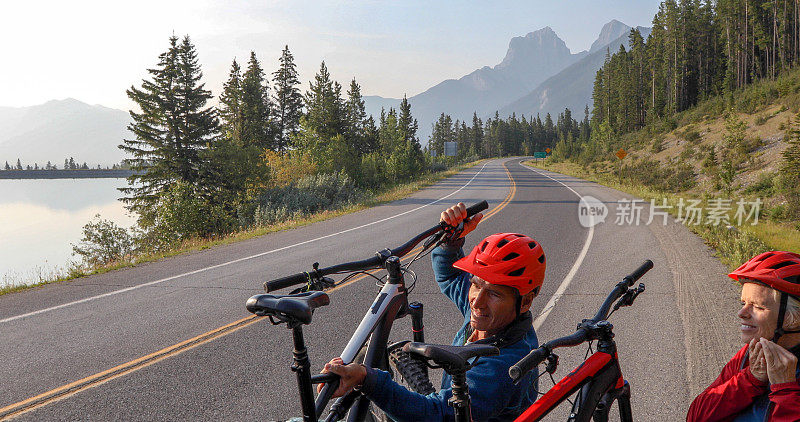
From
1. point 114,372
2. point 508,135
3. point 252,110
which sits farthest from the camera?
point 508,135

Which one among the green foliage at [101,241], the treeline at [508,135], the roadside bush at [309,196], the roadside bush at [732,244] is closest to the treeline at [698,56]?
the roadside bush at [309,196]

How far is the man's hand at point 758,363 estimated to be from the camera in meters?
2.07

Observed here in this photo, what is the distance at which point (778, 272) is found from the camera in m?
2.18

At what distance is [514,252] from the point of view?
2.36 m

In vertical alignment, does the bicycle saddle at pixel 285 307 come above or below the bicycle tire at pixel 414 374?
above

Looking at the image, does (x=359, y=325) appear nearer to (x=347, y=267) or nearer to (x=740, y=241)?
(x=347, y=267)

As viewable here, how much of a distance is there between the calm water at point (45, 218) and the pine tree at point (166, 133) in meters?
3.30

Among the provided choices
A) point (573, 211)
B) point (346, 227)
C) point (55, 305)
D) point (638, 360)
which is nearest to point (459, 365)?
point (638, 360)

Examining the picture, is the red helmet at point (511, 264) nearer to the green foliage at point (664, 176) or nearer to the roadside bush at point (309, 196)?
the roadside bush at point (309, 196)

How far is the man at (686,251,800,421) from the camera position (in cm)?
194

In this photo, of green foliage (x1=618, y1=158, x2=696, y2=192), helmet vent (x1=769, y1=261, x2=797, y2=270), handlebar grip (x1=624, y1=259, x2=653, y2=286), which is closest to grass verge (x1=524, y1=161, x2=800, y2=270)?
handlebar grip (x1=624, y1=259, x2=653, y2=286)

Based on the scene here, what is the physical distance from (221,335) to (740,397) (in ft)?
17.4

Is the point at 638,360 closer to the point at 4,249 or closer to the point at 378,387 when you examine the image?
the point at 378,387

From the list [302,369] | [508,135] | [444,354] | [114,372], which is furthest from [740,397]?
[508,135]
